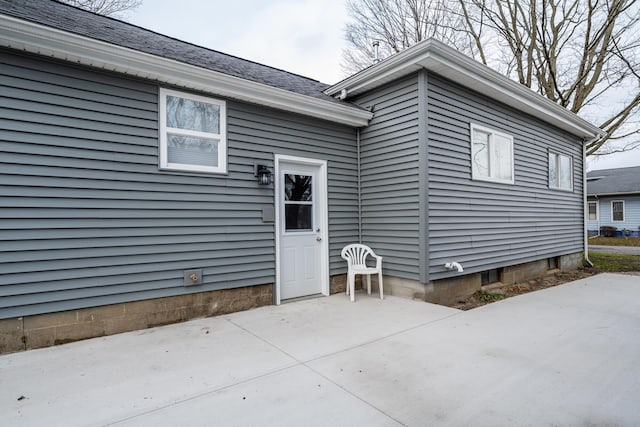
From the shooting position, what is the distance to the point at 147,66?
3.44 meters

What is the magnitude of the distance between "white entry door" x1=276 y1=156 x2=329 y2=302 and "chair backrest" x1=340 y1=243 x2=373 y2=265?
372 mm

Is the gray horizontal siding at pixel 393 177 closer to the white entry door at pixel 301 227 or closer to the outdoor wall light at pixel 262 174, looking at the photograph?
the white entry door at pixel 301 227

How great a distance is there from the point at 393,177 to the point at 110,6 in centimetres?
1135

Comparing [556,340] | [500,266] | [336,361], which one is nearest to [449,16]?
[500,266]

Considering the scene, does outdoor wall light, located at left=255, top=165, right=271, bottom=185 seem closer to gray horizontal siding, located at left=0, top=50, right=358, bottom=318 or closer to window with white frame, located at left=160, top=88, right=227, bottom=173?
gray horizontal siding, located at left=0, top=50, right=358, bottom=318

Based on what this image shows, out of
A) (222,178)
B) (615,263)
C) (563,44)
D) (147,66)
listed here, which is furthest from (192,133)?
(563,44)

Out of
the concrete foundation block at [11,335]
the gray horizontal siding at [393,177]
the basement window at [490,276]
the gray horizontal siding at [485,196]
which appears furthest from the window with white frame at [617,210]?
the concrete foundation block at [11,335]

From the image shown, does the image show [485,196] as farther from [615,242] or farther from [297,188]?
[615,242]

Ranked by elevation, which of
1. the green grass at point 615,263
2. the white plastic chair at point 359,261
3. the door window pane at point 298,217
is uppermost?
the door window pane at point 298,217

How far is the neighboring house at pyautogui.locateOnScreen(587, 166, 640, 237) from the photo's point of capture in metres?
17.2

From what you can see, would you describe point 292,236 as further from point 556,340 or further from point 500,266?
point 500,266

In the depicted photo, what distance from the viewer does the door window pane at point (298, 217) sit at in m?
4.79

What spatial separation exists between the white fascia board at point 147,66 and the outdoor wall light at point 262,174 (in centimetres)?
91

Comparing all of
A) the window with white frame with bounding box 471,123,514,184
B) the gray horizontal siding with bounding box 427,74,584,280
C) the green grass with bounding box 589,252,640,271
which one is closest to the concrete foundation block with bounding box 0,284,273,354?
the gray horizontal siding with bounding box 427,74,584,280
